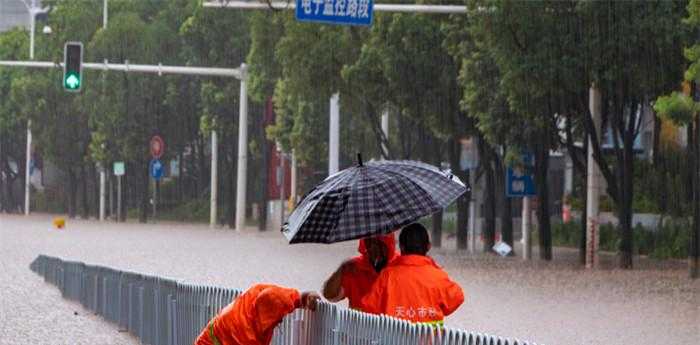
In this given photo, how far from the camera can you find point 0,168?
355 ft

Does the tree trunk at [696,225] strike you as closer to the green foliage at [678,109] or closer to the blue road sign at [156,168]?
the green foliage at [678,109]

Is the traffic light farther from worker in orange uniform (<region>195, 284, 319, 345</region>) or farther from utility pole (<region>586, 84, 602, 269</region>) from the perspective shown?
worker in orange uniform (<region>195, 284, 319, 345</region>)

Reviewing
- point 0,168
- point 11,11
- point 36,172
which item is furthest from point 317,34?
point 11,11

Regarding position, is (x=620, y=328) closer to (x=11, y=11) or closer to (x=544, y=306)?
(x=544, y=306)

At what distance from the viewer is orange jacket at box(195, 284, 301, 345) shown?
10695 mm

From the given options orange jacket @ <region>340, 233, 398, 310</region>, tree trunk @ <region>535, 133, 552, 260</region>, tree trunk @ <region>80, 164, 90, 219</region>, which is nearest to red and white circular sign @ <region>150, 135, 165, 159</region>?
tree trunk @ <region>80, 164, 90, 219</region>

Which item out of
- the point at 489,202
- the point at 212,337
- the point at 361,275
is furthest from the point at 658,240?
the point at 361,275

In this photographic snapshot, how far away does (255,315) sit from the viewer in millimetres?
10758

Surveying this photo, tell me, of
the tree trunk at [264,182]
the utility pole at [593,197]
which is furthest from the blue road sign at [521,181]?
the tree trunk at [264,182]

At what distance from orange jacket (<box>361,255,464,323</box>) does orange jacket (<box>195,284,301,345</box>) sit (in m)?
0.76

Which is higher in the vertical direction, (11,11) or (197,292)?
(11,11)

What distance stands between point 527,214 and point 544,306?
15.2 m

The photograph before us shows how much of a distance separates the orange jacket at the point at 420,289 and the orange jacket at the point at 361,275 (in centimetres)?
26

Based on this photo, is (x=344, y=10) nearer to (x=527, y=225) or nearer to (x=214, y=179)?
(x=527, y=225)
